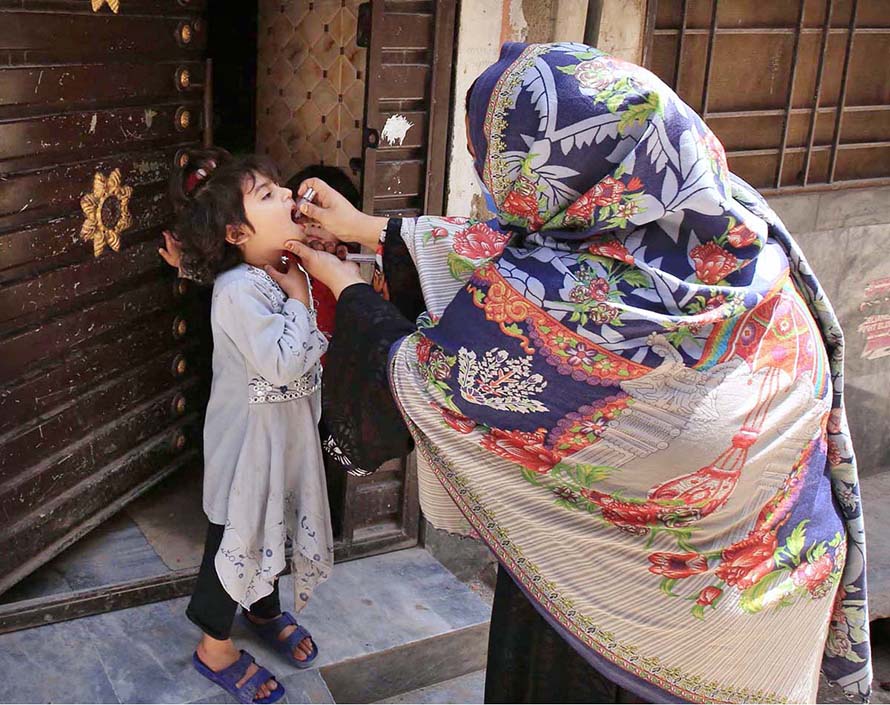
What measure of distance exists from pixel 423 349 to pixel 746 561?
0.81m

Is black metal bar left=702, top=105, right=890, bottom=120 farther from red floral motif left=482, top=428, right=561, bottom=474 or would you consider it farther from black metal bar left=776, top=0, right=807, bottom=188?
red floral motif left=482, top=428, right=561, bottom=474

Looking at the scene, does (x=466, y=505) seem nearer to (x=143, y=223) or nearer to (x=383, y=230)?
(x=383, y=230)

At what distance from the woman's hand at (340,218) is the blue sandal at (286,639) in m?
1.39

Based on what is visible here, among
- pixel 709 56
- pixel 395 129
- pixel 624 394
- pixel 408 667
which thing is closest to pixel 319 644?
pixel 408 667

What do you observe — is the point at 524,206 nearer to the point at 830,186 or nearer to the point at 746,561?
the point at 746,561

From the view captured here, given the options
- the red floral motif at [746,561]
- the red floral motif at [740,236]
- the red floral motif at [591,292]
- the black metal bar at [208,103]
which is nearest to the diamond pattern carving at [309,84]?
the black metal bar at [208,103]

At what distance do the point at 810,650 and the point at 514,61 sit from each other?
1450 millimetres

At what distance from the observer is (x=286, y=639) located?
3328 mm

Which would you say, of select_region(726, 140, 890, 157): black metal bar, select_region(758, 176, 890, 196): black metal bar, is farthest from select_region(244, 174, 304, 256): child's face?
select_region(758, 176, 890, 196): black metal bar

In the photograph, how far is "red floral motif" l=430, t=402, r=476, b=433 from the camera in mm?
2119

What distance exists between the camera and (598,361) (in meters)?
1.98

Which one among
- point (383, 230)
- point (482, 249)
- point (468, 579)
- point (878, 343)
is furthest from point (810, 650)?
point (878, 343)

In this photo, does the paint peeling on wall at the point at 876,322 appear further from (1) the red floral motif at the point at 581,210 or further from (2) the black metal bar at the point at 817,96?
(1) the red floral motif at the point at 581,210

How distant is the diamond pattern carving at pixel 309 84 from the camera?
3609mm
